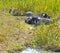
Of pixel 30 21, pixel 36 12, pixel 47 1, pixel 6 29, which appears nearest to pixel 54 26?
pixel 6 29

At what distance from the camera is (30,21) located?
1261cm

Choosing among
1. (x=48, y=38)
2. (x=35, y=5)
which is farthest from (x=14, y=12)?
(x=48, y=38)

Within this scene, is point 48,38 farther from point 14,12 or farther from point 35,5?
point 35,5

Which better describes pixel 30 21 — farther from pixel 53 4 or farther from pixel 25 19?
pixel 53 4

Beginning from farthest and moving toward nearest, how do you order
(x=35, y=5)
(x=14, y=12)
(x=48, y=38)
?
(x=35, y=5), (x=14, y=12), (x=48, y=38)

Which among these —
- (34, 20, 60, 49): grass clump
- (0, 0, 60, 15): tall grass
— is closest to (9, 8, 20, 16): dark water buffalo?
(0, 0, 60, 15): tall grass

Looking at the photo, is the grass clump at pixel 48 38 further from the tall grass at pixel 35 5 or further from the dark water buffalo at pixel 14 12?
the tall grass at pixel 35 5

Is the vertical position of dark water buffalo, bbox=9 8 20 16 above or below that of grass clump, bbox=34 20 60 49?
below

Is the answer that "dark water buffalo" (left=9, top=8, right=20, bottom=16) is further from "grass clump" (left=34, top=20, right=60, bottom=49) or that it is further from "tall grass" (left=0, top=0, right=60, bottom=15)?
"grass clump" (left=34, top=20, right=60, bottom=49)

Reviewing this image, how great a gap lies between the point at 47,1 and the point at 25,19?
3894 millimetres

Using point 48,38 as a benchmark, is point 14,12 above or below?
below

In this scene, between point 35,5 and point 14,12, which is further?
point 35,5

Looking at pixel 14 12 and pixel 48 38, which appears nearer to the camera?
pixel 48 38

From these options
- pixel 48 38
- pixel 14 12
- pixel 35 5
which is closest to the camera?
pixel 48 38
